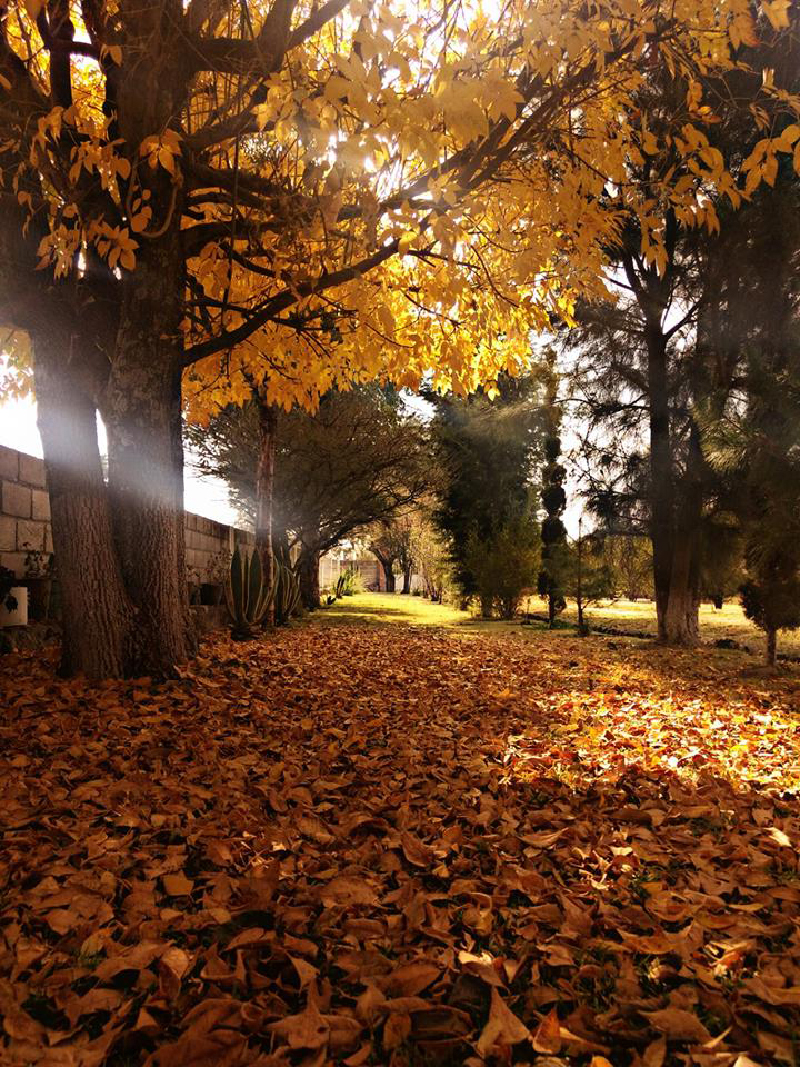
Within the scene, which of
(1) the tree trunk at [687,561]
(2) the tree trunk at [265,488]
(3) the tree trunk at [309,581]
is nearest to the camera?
(2) the tree trunk at [265,488]

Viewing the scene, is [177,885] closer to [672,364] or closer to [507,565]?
[672,364]

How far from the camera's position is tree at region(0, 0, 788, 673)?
123 inches

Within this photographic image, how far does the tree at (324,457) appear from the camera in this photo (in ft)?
45.6

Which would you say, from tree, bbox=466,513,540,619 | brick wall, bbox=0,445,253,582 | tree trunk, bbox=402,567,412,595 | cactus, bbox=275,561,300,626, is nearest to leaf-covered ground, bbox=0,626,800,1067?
brick wall, bbox=0,445,253,582

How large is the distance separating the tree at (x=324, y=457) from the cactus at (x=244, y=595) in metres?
4.60

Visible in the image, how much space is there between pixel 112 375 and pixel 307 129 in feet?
6.76

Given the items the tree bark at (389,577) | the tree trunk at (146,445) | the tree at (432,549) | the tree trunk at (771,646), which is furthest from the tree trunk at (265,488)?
the tree bark at (389,577)

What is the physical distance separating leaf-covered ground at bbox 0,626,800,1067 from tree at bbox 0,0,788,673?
4.37ft

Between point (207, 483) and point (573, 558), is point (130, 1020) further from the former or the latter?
point (207, 483)

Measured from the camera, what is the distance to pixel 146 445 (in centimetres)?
430

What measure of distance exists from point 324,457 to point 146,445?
962cm

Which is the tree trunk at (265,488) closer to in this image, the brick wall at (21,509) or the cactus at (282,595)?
the cactus at (282,595)

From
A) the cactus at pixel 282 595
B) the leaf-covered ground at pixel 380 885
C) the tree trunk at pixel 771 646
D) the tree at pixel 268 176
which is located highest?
the tree at pixel 268 176

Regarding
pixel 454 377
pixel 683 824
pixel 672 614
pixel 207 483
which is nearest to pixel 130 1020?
pixel 683 824
